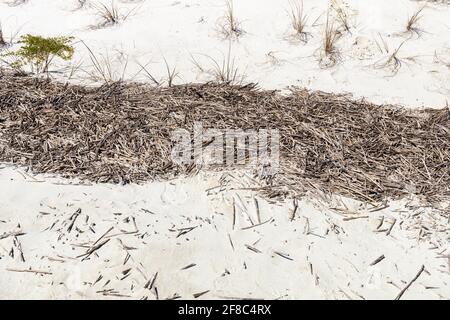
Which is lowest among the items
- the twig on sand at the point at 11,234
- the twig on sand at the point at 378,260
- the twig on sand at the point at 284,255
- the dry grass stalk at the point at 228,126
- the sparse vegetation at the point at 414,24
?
the twig on sand at the point at 378,260

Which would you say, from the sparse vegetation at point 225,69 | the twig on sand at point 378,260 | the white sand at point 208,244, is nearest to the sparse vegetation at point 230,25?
the sparse vegetation at point 225,69

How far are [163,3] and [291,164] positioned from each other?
269 centimetres

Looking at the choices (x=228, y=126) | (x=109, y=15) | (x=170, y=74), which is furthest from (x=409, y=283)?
(x=109, y=15)

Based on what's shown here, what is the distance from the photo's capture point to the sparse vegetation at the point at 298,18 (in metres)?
4.17

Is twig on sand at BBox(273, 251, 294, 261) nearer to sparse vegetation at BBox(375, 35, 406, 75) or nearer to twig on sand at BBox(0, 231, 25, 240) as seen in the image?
twig on sand at BBox(0, 231, 25, 240)

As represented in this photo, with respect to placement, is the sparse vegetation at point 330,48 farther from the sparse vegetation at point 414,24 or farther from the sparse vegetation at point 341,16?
the sparse vegetation at point 414,24

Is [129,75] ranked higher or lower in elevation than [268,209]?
higher

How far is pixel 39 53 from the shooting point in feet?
12.5

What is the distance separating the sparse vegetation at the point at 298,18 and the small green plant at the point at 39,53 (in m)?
2.17

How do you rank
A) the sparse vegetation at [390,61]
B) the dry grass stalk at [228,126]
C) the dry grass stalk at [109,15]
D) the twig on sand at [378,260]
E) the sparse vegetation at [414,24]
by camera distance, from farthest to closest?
the dry grass stalk at [109,15] → the sparse vegetation at [414,24] → the sparse vegetation at [390,61] → the dry grass stalk at [228,126] → the twig on sand at [378,260]

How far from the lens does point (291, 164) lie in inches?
112
